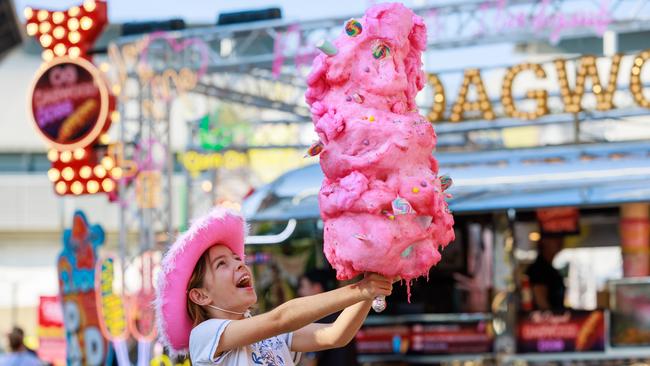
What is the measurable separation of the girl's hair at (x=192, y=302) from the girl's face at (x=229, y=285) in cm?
2

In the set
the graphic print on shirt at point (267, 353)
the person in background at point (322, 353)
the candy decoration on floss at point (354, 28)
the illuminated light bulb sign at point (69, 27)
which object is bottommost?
the person in background at point (322, 353)

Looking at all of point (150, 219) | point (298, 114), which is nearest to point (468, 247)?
point (150, 219)

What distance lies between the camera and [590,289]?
1118 centimetres

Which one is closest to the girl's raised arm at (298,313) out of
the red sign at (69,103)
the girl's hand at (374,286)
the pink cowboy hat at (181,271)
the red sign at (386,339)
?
the girl's hand at (374,286)

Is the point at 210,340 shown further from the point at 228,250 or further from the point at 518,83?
the point at 518,83

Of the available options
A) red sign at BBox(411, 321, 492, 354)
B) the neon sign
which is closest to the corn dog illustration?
the neon sign

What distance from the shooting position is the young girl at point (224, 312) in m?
3.64

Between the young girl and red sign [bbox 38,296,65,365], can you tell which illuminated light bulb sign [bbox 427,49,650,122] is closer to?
red sign [bbox 38,296,65,365]

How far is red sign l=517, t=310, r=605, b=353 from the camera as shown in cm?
1109

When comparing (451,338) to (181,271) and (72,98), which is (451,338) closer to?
(72,98)

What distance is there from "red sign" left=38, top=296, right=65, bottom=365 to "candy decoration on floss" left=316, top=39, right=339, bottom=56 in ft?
39.8

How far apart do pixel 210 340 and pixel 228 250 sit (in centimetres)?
38

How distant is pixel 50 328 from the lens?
15.5 metres

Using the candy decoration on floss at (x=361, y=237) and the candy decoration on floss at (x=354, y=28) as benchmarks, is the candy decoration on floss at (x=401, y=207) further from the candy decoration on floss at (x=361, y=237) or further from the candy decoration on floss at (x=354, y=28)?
the candy decoration on floss at (x=354, y=28)
